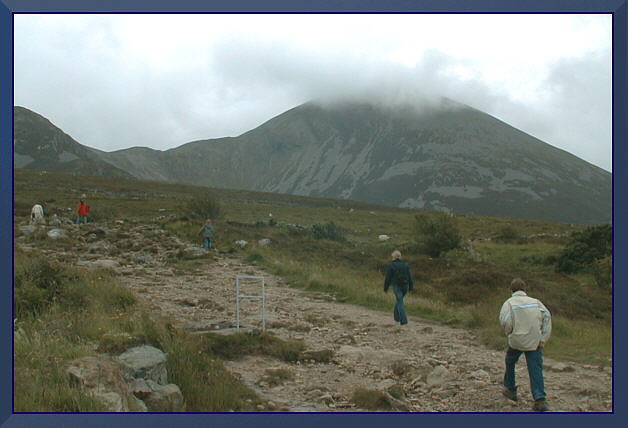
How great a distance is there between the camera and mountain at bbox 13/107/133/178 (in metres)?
130

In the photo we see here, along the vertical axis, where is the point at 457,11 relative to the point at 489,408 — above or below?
above

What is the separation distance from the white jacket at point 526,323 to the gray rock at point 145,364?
159 inches

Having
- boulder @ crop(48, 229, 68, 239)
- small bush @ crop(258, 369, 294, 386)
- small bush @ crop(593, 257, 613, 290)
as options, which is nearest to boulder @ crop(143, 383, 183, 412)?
small bush @ crop(258, 369, 294, 386)

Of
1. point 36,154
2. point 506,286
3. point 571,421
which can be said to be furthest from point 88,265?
point 36,154

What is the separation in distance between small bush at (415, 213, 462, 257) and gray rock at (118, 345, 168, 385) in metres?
18.8

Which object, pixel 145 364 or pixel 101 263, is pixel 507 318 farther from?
pixel 101 263

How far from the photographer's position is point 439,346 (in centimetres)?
964

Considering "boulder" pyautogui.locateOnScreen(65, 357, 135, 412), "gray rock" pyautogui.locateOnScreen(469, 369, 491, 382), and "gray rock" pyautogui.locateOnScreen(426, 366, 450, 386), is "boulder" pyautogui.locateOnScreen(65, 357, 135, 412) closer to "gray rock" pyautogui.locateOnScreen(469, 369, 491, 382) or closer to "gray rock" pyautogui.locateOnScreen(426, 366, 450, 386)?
"gray rock" pyautogui.locateOnScreen(426, 366, 450, 386)

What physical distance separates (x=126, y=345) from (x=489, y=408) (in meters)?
4.50

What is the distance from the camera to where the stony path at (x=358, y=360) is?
673 centimetres

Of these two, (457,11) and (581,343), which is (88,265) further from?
(457,11)

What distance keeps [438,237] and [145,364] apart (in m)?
19.7

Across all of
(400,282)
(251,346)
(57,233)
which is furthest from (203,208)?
(251,346)

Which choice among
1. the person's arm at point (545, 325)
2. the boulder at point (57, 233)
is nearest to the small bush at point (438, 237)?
the boulder at point (57, 233)
